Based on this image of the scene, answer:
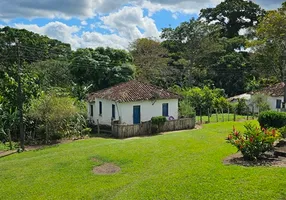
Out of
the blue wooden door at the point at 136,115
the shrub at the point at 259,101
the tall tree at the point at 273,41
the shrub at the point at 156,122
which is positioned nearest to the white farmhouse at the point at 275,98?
the tall tree at the point at 273,41

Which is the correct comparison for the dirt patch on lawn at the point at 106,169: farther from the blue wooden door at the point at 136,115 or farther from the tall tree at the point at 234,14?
the tall tree at the point at 234,14

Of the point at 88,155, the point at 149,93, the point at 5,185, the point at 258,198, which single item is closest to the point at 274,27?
the point at 149,93

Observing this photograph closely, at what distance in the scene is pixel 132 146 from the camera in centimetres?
1705

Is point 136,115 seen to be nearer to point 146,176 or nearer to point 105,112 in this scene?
point 105,112

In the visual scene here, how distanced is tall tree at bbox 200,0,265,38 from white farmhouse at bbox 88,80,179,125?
128 feet

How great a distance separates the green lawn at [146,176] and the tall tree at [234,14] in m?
50.1

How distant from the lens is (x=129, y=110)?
25.9 meters

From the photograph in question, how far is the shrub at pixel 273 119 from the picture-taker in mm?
19359

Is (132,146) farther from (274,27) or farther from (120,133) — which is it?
(274,27)

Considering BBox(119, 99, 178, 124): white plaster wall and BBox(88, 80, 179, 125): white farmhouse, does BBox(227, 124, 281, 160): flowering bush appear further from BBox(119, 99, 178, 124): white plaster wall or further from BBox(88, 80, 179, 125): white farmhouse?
BBox(119, 99, 178, 124): white plaster wall

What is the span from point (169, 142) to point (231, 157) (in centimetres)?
532

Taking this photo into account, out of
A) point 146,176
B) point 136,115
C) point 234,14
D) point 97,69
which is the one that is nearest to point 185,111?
point 136,115

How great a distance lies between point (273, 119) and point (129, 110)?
1148 cm

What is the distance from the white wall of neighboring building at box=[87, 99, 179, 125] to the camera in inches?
1011
